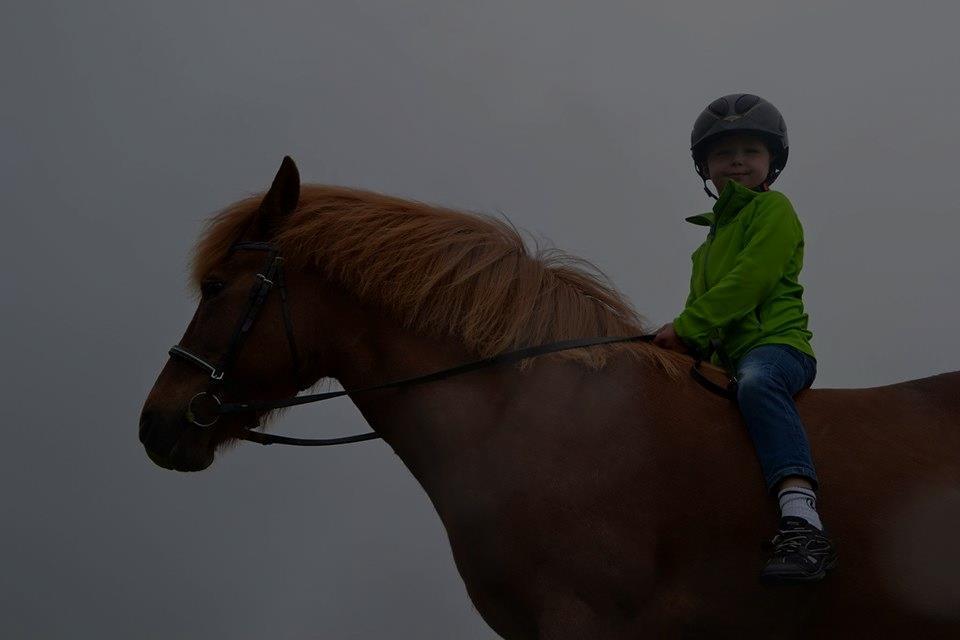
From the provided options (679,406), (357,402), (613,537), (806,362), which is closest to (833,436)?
(806,362)

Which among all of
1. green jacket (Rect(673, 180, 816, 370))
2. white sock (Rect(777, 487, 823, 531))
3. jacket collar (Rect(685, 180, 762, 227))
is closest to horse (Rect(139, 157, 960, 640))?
white sock (Rect(777, 487, 823, 531))

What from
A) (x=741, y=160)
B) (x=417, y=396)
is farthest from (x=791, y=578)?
(x=741, y=160)

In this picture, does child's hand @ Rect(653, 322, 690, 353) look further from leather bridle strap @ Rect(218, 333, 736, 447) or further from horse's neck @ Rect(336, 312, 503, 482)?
horse's neck @ Rect(336, 312, 503, 482)

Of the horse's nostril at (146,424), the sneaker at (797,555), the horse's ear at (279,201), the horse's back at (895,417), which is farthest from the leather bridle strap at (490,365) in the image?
the horse's ear at (279,201)

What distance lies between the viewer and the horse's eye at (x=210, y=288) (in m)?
3.94

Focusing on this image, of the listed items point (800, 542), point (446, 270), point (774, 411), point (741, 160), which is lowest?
point (800, 542)

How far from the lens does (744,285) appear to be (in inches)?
153

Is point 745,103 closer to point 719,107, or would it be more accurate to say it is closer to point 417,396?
point 719,107

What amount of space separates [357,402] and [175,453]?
0.86m

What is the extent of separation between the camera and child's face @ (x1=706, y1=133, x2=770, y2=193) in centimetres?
470

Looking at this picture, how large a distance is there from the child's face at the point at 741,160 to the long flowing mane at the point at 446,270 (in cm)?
114

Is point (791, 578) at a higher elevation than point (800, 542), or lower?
lower

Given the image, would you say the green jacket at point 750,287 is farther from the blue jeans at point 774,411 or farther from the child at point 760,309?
the blue jeans at point 774,411

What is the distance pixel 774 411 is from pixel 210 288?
8.59ft
